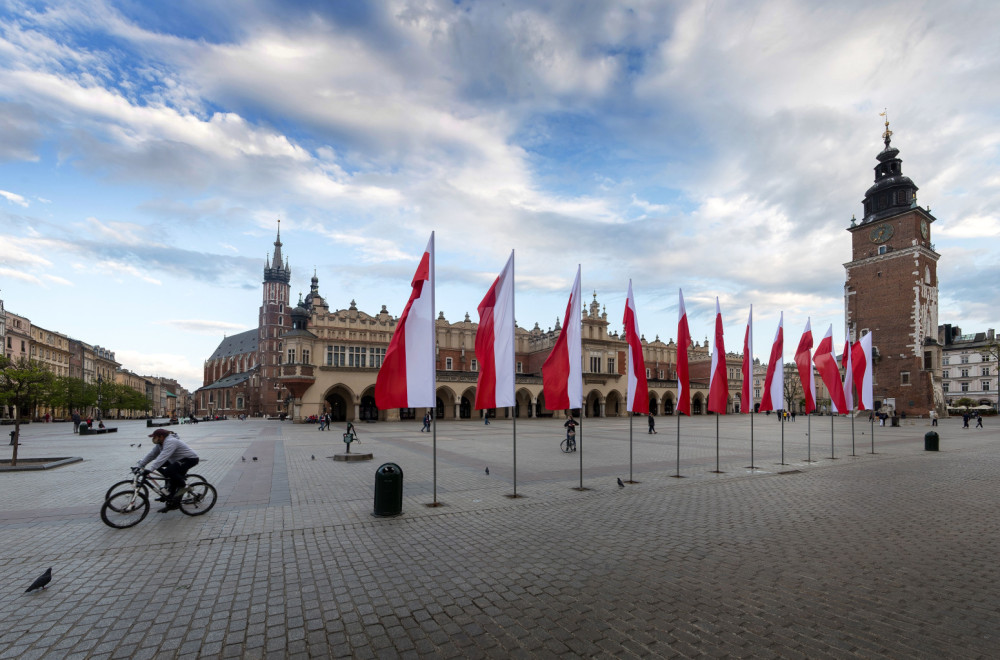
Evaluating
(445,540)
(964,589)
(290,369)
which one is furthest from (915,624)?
(290,369)

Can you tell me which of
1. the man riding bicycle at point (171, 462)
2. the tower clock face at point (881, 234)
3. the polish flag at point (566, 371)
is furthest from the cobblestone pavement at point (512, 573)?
the tower clock face at point (881, 234)

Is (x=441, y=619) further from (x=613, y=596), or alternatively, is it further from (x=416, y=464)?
(x=416, y=464)

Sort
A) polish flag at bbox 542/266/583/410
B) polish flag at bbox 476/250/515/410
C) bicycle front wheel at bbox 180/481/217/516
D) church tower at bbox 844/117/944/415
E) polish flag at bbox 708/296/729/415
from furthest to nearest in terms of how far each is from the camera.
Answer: church tower at bbox 844/117/944/415 → polish flag at bbox 708/296/729/415 → polish flag at bbox 542/266/583/410 → polish flag at bbox 476/250/515/410 → bicycle front wheel at bbox 180/481/217/516

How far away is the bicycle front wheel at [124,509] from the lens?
8.35m

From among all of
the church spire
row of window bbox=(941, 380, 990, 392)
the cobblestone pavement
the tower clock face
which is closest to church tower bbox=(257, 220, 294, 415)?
the church spire

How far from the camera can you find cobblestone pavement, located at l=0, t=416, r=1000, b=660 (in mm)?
4527

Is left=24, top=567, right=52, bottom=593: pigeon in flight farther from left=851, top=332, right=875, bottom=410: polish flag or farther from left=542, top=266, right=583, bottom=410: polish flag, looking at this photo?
left=851, top=332, right=875, bottom=410: polish flag

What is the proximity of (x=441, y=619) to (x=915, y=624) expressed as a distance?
183 inches

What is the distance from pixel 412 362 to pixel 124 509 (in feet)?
18.1

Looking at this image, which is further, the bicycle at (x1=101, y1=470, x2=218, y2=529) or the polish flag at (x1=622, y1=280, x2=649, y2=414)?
the polish flag at (x1=622, y1=280, x2=649, y2=414)

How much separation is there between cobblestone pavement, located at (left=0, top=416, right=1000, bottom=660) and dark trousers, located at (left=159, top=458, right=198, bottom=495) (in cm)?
63

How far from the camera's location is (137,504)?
28.8 ft

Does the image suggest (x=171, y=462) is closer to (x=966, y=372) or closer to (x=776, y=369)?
(x=776, y=369)

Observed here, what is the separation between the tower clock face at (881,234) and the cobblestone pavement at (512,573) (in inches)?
2508
